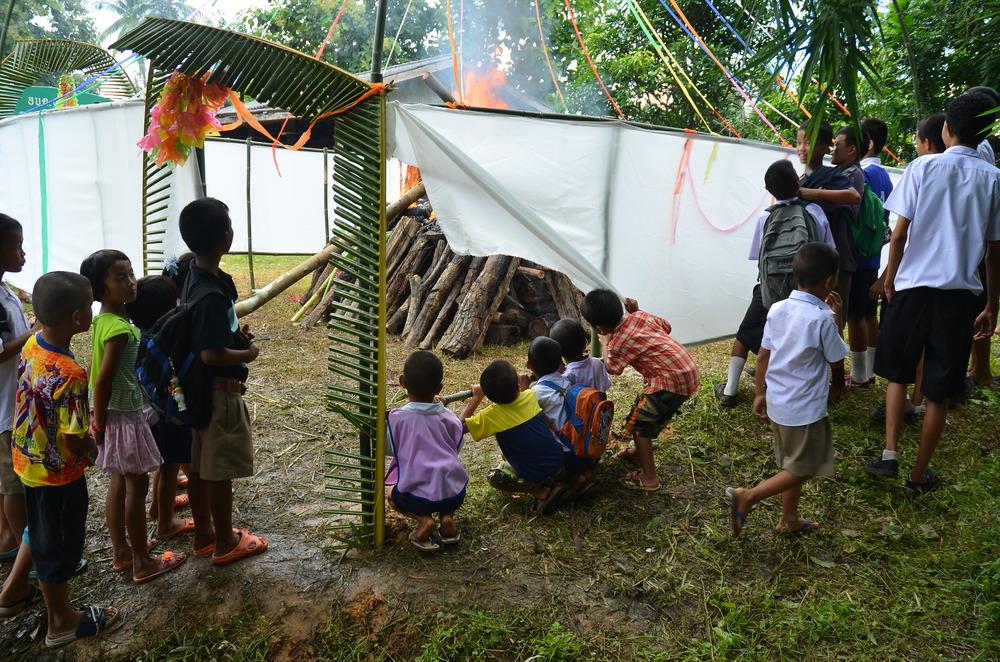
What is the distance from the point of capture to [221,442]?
8.93 ft

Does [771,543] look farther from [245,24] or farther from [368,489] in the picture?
[245,24]

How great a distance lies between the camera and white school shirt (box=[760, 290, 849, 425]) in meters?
2.89

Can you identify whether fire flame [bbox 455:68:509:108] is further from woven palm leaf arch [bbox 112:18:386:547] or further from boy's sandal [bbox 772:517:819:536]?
boy's sandal [bbox 772:517:819:536]

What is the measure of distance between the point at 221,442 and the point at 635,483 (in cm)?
220

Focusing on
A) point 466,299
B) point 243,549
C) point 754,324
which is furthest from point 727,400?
point 243,549

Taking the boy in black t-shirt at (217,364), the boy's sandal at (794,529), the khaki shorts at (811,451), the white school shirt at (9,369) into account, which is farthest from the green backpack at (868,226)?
the white school shirt at (9,369)

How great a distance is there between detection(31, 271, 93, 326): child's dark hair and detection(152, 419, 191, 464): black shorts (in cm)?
73

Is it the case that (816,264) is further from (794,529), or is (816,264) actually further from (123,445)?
(123,445)

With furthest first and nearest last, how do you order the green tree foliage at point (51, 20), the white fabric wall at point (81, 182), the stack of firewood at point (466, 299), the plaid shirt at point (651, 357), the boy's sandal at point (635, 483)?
the green tree foliage at point (51, 20) < the stack of firewood at point (466, 299) < the white fabric wall at point (81, 182) < the boy's sandal at point (635, 483) < the plaid shirt at point (651, 357)

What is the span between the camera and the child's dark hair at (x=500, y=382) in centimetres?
306

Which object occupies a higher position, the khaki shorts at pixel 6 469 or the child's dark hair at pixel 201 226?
the child's dark hair at pixel 201 226

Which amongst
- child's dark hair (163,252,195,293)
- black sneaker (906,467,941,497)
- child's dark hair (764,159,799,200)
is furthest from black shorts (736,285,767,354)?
child's dark hair (163,252,195,293)

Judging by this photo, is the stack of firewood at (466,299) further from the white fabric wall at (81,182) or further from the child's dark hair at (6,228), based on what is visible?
the child's dark hair at (6,228)

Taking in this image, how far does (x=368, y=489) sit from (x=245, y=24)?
17.5 metres
